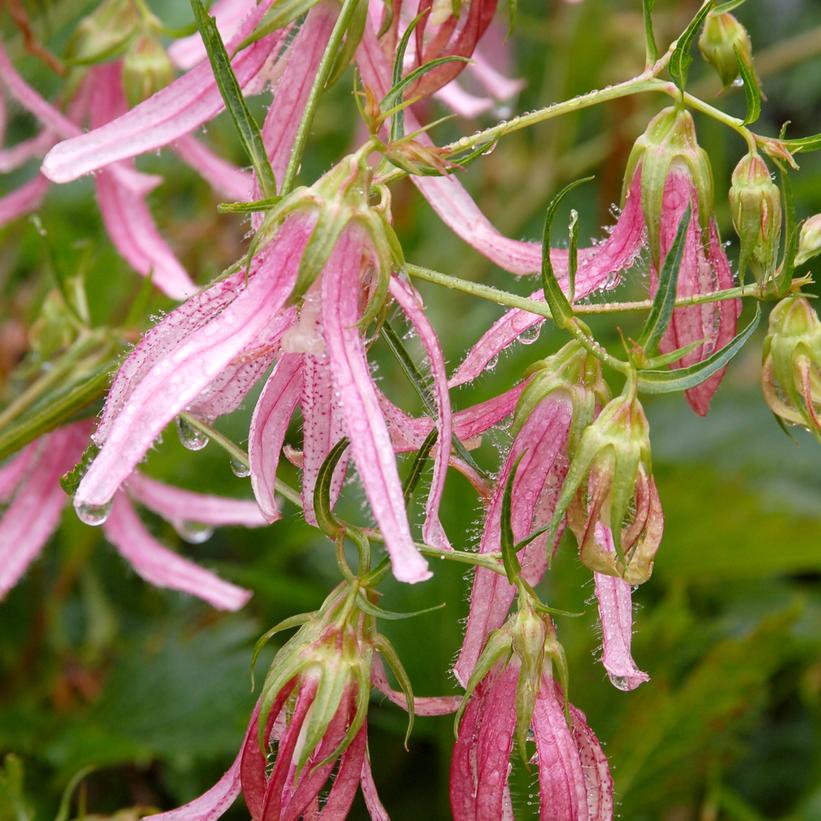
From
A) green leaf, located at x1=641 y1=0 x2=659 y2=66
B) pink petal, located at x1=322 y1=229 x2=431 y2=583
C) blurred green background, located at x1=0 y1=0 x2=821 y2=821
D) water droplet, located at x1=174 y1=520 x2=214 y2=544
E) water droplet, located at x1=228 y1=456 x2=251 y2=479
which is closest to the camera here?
pink petal, located at x1=322 y1=229 x2=431 y2=583

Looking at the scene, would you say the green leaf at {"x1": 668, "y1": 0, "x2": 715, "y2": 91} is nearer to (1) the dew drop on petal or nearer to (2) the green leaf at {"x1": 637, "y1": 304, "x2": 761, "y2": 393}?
(2) the green leaf at {"x1": 637, "y1": 304, "x2": 761, "y2": 393}

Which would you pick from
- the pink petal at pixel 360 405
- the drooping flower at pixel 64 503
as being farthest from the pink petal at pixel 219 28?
the pink petal at pixel 360 405

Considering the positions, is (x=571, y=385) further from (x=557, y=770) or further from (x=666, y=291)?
(x=557, y=770)

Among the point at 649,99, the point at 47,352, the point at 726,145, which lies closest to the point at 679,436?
the point at 649,99

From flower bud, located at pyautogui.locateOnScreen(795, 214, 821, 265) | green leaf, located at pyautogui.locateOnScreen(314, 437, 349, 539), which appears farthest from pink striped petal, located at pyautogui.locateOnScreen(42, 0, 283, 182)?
flower bud, located at pyautogui.locateOnScreen(795, 214, 821, 265)

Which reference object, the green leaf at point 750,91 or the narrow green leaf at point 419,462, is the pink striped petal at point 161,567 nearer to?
the narrow green leaf at point 419,462

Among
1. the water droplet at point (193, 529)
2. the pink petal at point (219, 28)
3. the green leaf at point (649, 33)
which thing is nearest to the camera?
the green leaf at point (649, 33)

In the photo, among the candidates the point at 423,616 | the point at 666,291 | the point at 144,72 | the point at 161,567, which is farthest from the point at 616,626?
the point at 423,616
